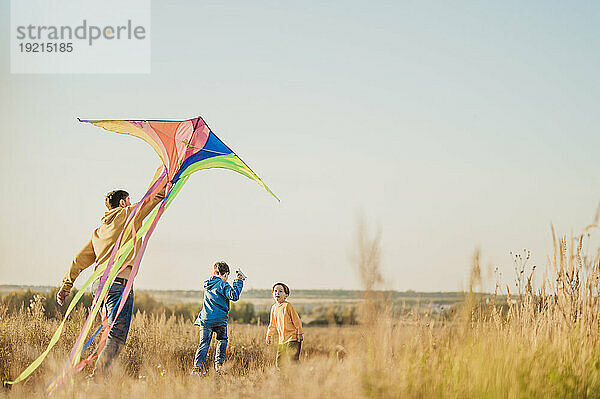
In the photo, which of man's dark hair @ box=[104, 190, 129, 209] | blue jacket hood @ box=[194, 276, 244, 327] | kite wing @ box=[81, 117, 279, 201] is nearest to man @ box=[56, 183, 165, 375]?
man's dark hair @ box=[104, 190, 129, 209]

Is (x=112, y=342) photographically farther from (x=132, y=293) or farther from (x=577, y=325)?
(x=577, y=325)

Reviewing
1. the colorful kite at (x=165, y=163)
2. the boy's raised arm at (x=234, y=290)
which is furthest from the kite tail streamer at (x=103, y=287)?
the boy's raised arm at (x=234, y=290)

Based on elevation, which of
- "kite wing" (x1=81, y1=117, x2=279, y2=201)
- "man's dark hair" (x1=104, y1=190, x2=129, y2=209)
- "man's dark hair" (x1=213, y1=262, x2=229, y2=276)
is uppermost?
"kite wing" (x1=81, y1=117, x2=279, y2=201)

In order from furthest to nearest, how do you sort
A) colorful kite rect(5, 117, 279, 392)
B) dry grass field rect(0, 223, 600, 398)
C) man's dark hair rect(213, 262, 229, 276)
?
man's dark hair rect(213, 262, 229, 276) → colorful kite rect(5, 117, 279, 392) → dry grass field rect(0, 223, 600, 398)

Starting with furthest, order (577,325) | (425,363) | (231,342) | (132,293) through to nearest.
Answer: (231,342), (132,293), (577,325), (425,363)

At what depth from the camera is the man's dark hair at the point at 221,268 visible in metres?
6.92

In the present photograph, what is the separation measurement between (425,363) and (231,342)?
4.34 m

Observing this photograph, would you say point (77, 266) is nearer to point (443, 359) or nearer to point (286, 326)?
point (286, 326)

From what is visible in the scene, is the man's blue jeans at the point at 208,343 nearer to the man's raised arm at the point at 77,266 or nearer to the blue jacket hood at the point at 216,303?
the blue jacket hood at the point at 216,303

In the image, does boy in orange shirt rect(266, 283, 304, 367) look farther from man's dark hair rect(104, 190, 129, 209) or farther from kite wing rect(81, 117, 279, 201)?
man's dark hair rect(104, 190, 129, 209)

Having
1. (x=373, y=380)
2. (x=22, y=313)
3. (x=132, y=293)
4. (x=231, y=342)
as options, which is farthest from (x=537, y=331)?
(x=22, y=313)

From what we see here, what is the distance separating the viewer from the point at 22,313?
24.5 feet

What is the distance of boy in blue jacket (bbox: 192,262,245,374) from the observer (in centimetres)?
672

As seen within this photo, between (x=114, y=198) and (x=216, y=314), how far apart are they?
169 centimetres
